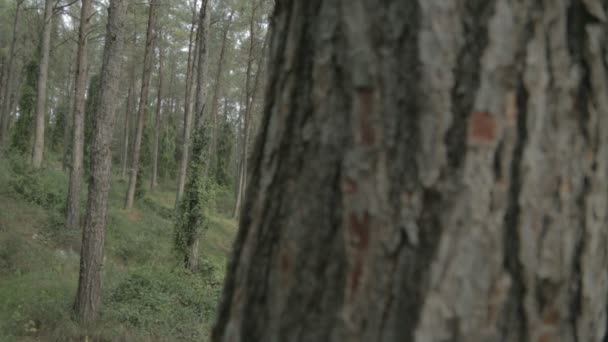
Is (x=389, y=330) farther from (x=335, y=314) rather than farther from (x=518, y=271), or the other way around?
(x=518, y=271)

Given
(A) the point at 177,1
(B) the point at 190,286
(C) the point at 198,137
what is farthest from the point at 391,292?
(A) the point at 177,1

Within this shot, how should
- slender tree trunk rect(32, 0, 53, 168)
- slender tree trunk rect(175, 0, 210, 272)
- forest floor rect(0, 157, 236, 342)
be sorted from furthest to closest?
1. slender tree trunk rect(32, 0, 53, 168)
2. slender tree trunk rect(175, 0, 210, 272)
3. forest floor rect(0, 157, 236, 342)

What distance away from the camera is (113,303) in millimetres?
9680

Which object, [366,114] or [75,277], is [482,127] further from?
[75,277]

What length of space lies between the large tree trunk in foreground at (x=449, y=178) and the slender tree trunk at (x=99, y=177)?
27.0ft

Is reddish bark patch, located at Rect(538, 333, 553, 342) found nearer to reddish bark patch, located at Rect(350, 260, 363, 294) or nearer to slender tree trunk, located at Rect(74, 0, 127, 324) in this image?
reddish bark patch, located at Rect(350, 260, 363, 294)

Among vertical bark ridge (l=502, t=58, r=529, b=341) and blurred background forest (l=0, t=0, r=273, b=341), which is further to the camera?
blurred background forest (l=0, t=0, r=273, b=341)

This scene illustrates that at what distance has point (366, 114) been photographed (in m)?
0.91

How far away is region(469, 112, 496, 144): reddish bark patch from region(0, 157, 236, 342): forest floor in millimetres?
8214

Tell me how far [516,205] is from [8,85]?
92.7ft

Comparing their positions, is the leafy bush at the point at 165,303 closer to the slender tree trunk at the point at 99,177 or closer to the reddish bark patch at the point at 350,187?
the slender tree trunk at the point at 99,177

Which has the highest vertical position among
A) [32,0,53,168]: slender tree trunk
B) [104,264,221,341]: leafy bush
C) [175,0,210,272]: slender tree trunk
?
[32,0,53,168]: slender tree trunk

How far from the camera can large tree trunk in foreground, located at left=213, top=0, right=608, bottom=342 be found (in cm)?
87

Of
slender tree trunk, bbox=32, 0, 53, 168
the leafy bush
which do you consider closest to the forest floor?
the leafy bush
